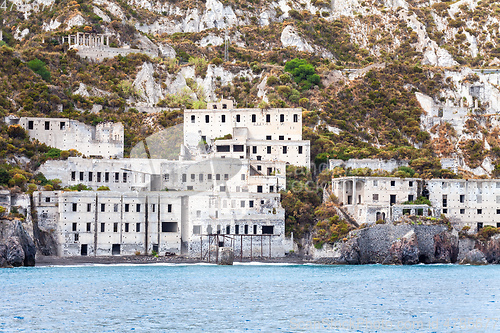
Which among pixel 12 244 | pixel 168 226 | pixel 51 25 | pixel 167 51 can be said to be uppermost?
pixel 51 25

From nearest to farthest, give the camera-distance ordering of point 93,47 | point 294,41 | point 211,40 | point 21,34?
point 93,47 < point 21,34 < point 294,41 < point 211,40

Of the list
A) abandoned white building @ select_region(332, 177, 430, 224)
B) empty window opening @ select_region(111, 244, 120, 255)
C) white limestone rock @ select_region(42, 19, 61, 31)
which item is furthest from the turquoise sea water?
white limestone rock @ select_region(42, 19, 61, 31)

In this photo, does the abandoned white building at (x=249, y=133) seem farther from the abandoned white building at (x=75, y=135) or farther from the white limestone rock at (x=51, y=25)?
the white limestone rock at (x=51, y=25)

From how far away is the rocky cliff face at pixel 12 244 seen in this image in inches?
3137

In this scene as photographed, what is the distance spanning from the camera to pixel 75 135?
336ft

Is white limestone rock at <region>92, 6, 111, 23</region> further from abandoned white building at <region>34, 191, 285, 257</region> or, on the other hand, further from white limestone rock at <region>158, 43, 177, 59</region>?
abandoned white building at <region>34, 191, 285, 257</region>

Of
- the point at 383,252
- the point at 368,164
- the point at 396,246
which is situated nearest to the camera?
the point at 396,246

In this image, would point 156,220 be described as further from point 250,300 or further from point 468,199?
point 250,300

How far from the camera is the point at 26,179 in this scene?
297 feet

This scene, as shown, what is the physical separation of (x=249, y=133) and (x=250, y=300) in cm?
5060

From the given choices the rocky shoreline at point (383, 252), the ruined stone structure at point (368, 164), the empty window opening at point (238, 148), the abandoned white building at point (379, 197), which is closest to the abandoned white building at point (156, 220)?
the rocky shoreline at point (383, 252)

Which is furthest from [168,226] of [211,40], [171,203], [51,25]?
[211,40]

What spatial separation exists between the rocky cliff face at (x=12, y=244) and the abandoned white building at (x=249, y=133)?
27.5m

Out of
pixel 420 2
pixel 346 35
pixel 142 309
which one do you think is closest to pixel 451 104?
pixel 346 35
